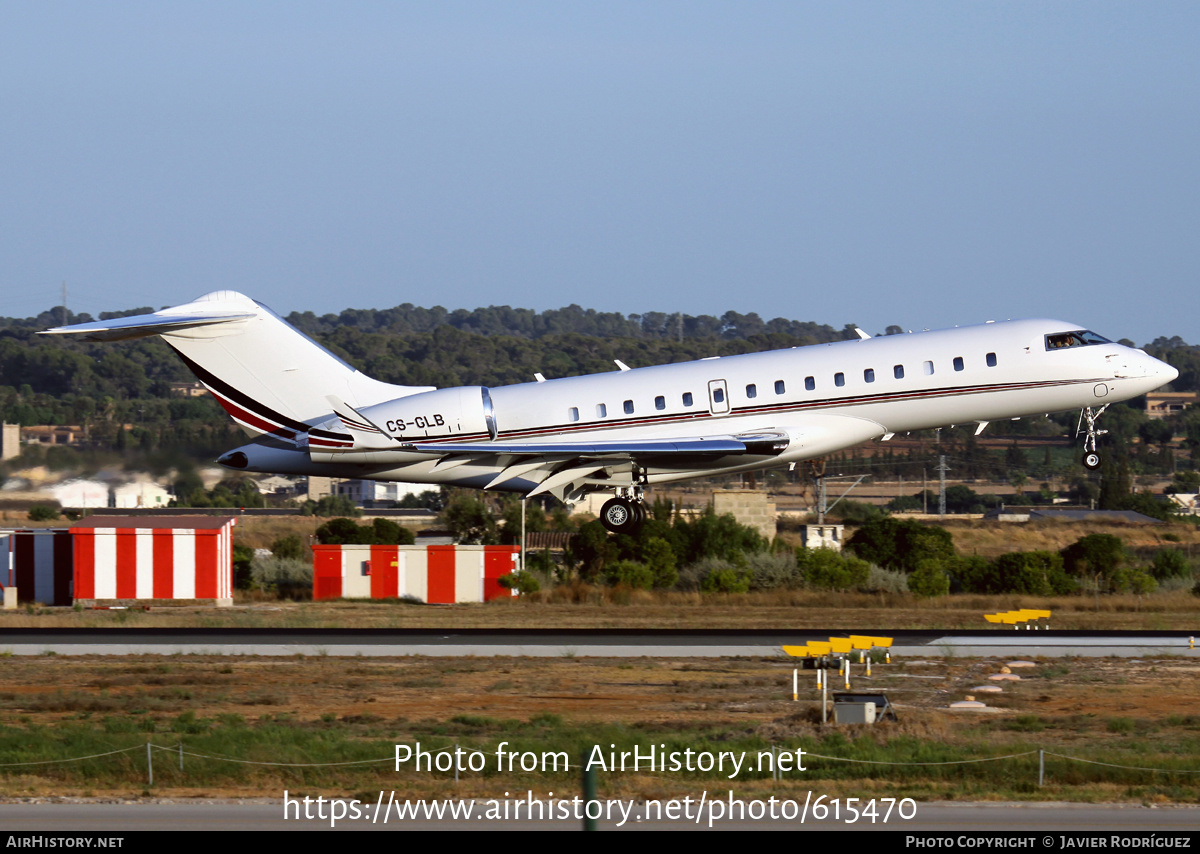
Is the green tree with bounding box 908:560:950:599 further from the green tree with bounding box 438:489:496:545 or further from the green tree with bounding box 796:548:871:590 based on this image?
the green tree with bounding box 438:489:496:545

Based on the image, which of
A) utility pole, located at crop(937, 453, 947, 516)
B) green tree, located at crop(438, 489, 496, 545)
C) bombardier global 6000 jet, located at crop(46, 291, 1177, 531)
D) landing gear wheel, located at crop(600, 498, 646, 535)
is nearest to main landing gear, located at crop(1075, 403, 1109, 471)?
bombardier global 6000 jet, located at crop(46, 291, 1177, 531)

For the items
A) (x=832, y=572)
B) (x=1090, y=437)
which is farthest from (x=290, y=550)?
(x=1090, y=437)

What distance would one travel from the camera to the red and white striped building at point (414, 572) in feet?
161

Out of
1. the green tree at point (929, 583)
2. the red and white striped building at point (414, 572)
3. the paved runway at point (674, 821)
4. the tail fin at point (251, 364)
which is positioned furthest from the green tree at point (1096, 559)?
the paved runway at point (674, 821)

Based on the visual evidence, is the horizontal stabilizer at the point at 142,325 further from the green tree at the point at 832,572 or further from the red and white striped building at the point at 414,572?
the green tree at the point at 832,572

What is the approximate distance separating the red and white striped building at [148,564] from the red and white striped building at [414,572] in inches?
138

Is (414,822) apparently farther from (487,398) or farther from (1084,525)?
(1084,525)

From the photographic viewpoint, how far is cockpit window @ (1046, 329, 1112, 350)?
98.6 ft

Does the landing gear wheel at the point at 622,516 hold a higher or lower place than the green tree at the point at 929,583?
higher

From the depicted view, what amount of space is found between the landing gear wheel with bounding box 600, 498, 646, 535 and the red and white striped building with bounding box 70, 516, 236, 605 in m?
21.2

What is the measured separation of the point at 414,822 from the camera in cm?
1591

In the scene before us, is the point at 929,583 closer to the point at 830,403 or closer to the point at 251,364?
the point at 830,403

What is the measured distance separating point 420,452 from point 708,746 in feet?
40.5
